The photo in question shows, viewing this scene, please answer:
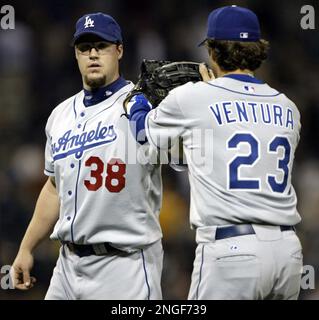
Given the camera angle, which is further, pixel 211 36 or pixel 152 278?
pixel 152 278

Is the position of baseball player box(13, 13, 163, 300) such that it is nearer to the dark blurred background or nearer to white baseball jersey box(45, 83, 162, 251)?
white baseball jersey box(45, 83, 162, 251)

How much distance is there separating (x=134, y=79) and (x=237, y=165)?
4251 millimetres

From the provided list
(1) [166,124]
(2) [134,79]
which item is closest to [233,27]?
(1) [166,124]

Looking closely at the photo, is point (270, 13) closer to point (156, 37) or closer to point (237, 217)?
point (156, 37)

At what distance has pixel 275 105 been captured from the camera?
3461 millimetres

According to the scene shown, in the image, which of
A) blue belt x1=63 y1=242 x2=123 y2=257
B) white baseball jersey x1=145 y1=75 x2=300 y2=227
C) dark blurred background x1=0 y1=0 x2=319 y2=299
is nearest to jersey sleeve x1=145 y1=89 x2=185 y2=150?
white baseball jersey x1=145 y1=75 x2=300 y2=227

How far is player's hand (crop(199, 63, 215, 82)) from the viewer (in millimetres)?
3658

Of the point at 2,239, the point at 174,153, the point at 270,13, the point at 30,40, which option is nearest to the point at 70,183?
the point at 174,153

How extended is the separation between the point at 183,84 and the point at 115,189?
55 centimetres

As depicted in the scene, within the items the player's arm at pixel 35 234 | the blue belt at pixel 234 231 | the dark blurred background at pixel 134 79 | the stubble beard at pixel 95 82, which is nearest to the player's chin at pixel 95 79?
the stubble beard at pixel 95 82

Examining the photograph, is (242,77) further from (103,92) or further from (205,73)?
(103,92)

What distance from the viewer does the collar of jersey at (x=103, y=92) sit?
3994 mm

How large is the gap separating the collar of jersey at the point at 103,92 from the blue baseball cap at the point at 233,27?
0.66 metres

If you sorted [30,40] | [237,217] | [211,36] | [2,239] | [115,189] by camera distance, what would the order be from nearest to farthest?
[237,217], [211,36], [115,189], [2,239], [30,40]
